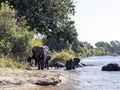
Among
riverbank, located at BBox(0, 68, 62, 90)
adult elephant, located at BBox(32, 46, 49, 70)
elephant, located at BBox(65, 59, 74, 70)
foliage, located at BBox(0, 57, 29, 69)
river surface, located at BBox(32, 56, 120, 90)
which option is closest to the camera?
riverbank, located at BBox(0, 68, 62, 90)

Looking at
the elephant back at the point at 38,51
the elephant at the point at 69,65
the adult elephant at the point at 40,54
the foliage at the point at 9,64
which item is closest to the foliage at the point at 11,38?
the foliage at the point at 9,64

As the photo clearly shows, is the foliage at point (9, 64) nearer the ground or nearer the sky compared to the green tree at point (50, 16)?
nearer the ground

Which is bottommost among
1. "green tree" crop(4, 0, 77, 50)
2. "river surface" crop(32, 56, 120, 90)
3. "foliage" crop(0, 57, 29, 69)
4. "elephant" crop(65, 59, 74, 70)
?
"river surface" crop(32, 56, 120, 90)

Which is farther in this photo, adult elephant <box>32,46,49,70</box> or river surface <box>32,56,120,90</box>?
adult elephant <box>32,46,49,70</box>

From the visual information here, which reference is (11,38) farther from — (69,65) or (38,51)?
(69,65)

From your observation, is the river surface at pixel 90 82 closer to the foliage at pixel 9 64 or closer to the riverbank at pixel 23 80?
the riverbank at pixel 23 80

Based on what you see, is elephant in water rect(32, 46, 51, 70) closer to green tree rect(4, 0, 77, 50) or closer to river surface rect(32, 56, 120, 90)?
river surface rect(32, 56, 120, 90)

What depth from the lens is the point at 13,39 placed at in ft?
113

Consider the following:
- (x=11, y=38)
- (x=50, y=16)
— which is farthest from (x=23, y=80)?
(x=50, y=16)

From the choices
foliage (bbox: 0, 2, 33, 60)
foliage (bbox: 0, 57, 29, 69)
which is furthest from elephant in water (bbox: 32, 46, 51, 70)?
foliage (bbox: 0, 57, 29, 69)

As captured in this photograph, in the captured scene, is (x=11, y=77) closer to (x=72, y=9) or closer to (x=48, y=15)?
(x=48, y=15)

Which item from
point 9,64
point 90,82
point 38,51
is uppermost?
point 38,51

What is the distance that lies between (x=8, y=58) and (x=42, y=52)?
6.62 meters

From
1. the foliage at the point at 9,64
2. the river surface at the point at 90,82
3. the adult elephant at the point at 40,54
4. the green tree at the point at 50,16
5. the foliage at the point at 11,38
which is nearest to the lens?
the river surface at the point at 90,82
